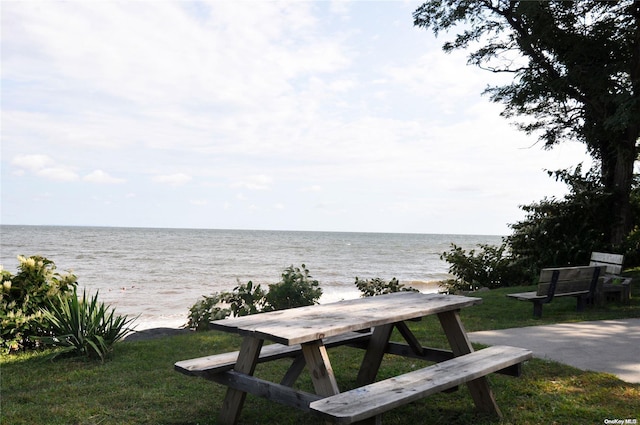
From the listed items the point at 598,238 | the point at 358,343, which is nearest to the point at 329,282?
the point at 598,238

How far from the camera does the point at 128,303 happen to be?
1488cm

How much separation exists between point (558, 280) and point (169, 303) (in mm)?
10517

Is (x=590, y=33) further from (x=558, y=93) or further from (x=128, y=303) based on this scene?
(x=128, y=303)

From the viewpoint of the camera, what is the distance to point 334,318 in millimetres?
3756

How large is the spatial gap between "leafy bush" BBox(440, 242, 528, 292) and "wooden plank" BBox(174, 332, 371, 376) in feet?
32.8

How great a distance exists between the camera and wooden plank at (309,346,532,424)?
9.14 feet

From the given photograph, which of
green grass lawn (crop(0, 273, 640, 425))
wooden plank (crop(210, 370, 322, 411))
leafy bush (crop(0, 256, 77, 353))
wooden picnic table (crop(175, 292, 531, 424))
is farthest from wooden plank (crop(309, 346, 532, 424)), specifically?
leafy bush (crop(0, 256, 77, 353))

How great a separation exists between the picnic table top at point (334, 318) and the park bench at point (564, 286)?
4228 mm

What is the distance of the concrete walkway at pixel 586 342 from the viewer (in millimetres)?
5273

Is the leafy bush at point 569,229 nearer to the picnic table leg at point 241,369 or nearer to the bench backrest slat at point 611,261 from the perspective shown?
the bench backrest slat at point 611,261

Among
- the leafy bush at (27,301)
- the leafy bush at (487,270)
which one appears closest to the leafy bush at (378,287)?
the leafy bush at (487,270)

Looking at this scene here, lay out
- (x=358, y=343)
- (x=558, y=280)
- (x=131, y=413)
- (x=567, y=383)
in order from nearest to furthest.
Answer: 1. (x=131, y=413)
2. (x=567, y=383)
3. (x=358, y=343)
4. (x=558, y=280)

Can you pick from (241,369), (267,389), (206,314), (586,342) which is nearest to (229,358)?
(241,369)

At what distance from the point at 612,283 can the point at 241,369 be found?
28.0 feet
